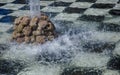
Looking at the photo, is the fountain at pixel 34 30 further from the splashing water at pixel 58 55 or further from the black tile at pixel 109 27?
the black tile at pixel 109 27

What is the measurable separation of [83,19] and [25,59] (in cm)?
102

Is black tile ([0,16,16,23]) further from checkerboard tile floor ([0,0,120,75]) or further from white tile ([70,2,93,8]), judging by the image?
white tile ([70,2,93,8])

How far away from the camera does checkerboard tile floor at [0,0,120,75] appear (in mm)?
2823

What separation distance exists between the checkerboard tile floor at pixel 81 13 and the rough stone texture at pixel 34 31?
0.35m

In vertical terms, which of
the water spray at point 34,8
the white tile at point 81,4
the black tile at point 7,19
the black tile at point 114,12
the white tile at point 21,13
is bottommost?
the black tile at point 7,19

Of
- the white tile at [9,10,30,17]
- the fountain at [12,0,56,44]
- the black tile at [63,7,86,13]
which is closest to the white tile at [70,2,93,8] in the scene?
the black tile at [63,7,86,13]

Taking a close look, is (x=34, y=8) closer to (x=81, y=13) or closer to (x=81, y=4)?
(x=81, y=13)

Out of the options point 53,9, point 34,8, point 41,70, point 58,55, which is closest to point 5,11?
point 53,9

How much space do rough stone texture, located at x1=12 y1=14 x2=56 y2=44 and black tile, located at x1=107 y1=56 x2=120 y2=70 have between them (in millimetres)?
643

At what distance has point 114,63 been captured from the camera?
2217 millimetres

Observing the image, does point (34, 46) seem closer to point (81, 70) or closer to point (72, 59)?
point (72, 59)

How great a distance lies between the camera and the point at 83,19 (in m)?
3.20

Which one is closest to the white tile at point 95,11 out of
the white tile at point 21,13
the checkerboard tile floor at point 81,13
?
the checkerboard tile floor at point 81,13

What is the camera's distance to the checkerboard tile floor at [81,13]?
2823 millimetres
